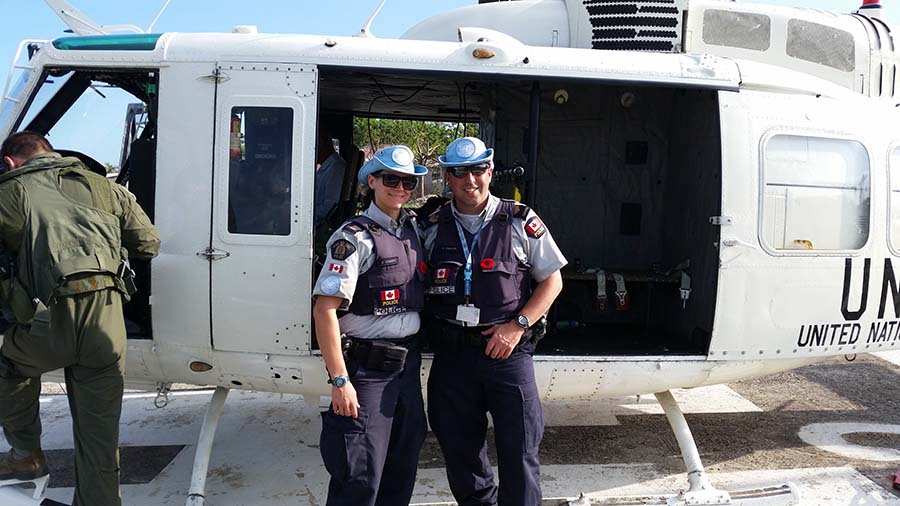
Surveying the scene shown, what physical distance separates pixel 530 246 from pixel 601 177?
8.16 ft

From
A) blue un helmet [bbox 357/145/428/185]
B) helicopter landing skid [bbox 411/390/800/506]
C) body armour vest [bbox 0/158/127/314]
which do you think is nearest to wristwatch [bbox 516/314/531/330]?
blue un helmet [bbox 357/145/428/185]

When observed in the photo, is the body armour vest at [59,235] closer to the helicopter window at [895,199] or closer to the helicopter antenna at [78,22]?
the helicopter antenna at [78,22]

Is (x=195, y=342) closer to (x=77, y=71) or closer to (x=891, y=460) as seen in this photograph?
(x=77, y=71)

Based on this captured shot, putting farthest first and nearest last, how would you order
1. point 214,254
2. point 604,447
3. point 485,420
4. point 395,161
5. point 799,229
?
point 604,447
point 799,229
point 214,254
point 485,420
point 395,161

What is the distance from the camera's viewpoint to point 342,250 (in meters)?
2.70

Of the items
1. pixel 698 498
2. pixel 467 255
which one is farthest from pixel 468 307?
pixel 698 498

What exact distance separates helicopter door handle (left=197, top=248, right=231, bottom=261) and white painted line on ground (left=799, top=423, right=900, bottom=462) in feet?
14.5

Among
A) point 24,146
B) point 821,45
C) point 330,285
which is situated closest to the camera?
point 330,285

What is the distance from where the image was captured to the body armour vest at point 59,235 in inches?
118

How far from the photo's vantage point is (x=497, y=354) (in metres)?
2.86

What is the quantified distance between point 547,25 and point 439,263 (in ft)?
6.66

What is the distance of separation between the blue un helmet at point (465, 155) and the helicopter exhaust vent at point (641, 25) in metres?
1.57

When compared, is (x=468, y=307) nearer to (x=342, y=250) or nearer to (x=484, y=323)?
(x=484, y=323)

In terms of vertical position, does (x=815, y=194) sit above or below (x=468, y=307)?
above
